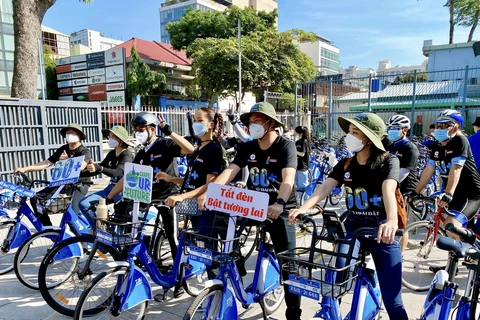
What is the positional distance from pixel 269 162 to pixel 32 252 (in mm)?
3035

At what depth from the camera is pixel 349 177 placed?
97.0 inches

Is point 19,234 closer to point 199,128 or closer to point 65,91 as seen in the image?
point 199,128

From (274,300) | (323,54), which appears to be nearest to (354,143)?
(274,300)

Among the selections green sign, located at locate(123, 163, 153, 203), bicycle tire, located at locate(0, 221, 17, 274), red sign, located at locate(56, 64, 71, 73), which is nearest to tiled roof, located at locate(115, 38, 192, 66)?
red sign, located at locate(56, 64, 71, 73)

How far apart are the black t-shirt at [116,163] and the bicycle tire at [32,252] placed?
0.84 metres

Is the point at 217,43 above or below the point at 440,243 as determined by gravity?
above

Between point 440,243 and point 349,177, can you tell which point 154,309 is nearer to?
point 349,177

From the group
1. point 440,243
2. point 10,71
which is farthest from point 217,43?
point 440,243

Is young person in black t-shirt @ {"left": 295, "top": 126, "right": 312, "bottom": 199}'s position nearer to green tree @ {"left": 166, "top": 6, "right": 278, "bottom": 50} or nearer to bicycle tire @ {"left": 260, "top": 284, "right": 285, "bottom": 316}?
bicycle tire @ {"left": 260, "top": 284, "right": 285, "bottom": 316}

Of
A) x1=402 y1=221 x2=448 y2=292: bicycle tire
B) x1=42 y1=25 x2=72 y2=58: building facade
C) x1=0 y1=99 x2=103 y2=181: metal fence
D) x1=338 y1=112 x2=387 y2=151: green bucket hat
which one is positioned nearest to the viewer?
x1=338 y1=112 x2=387 y2=151: green bucket hat

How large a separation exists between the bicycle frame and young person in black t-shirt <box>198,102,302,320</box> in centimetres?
14

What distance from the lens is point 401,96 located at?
37.8 ft

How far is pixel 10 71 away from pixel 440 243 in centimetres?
2405

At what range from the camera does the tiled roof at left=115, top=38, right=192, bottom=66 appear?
27.4 metres
